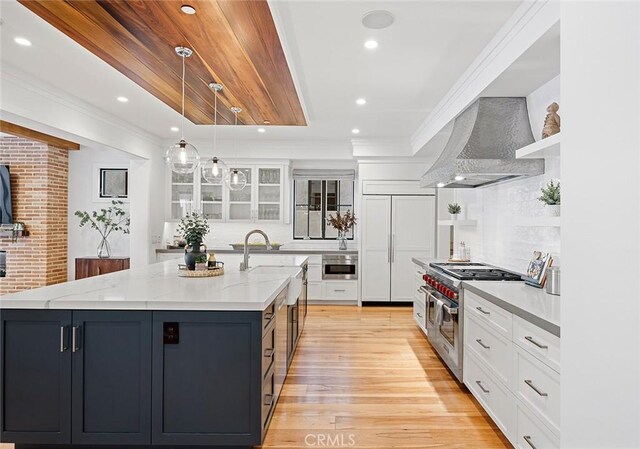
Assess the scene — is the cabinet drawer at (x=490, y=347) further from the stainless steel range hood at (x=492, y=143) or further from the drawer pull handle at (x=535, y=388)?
the stainless steel range hood at (x=492, y=143)

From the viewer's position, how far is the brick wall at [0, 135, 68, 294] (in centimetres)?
588

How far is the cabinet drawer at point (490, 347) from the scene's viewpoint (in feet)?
7.19

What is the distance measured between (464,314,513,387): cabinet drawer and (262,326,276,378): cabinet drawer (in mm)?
1379

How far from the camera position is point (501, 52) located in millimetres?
2684

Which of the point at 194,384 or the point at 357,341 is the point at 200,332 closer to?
the point at 194,384

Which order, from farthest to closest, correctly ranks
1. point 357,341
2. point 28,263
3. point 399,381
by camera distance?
1. point 28,263
2. point 357,341
3. point 399,381

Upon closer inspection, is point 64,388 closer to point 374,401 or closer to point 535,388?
point 374,401

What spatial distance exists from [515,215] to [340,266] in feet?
10.6

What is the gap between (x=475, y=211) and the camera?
170 inches

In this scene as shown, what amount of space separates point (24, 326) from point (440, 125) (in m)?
4.02

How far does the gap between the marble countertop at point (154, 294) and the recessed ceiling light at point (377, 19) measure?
1853 mm

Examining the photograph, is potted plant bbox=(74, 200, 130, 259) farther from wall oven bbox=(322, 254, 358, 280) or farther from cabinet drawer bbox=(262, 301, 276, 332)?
cabinet drawer bbox=(262, 301, 276, 332)

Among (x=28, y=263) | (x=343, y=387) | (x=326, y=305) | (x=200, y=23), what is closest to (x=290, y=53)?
(x=200, y=23)

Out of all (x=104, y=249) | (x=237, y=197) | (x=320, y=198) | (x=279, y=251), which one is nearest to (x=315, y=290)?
(x=279, y=251)
